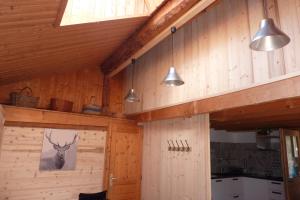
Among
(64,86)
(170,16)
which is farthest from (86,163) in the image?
(170,16)

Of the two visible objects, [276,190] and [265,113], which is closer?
[265,113]

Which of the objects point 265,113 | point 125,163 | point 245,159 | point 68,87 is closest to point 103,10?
point 68,87

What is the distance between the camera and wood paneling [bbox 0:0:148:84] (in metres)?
1.74

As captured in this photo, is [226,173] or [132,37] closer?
[132,37]

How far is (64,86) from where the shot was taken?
454 cm

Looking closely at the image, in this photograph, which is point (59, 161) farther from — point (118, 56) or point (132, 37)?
point (132, 37)

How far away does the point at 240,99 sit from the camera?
2.69m

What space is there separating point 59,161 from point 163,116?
2.05 m

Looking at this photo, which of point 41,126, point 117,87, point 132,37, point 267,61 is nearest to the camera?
point 267,61

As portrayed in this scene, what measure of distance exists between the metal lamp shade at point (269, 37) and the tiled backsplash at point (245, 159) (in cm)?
516

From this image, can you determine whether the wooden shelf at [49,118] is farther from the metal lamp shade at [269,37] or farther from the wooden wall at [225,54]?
the metal lamp shade at [269,37]

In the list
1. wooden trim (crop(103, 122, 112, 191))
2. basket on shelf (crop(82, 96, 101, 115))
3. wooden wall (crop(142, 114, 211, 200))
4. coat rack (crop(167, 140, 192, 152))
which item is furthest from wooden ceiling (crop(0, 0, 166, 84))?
coat rack (crop(167, 140, 192, 152))

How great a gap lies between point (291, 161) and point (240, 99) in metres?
3.82

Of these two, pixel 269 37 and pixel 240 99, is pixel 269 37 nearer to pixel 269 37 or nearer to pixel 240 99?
pixel 269 37
